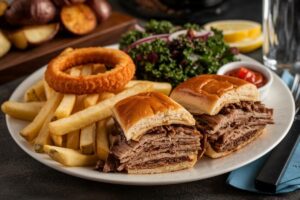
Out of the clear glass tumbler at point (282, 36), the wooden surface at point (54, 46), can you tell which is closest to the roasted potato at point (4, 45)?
the wooden surface at point (54, 46)

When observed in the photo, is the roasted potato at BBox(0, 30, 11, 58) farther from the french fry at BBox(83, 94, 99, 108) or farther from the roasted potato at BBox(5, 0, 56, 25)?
the french fry at BBox(83, 94, 99, 108)

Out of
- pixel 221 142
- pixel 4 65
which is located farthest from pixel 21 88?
pixel 221 142

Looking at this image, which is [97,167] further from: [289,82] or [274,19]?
[274,19]

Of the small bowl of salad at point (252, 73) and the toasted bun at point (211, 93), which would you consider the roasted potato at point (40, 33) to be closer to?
the small bowl of salad at point (252, 73)

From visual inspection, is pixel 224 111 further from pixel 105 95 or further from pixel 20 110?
pixel 20 110

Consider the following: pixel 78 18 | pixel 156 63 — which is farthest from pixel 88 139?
pixel 78 18

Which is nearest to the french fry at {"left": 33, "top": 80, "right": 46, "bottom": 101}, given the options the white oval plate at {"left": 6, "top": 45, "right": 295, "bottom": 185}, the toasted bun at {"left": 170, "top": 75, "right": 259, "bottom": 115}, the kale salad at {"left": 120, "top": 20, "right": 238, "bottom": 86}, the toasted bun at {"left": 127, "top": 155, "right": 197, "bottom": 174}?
the white oval plate at {"left": 6, "top": 45, "right": 295, "bottom": 185}

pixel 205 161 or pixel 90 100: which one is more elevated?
pixel 90 100
